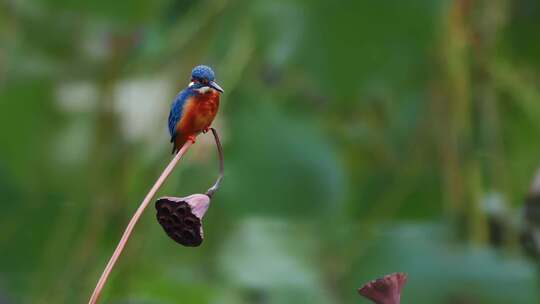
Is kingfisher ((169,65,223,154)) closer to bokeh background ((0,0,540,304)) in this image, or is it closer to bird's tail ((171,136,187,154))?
bird's tail ((171,136,187,154))

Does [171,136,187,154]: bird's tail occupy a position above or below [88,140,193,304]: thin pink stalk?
above

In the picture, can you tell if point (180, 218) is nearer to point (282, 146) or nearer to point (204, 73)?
point (204, 73)

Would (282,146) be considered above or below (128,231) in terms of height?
above

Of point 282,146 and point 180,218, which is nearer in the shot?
point 180,218

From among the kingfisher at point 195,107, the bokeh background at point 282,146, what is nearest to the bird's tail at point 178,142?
the kingfisher at point 195,107

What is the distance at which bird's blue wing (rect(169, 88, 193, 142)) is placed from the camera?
0.73ft

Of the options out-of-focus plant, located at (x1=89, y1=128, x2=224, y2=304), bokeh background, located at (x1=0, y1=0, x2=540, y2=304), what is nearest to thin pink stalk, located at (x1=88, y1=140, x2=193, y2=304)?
out-of-focus plant, located at (x1=89, y1=128, x2=224, y2=304)

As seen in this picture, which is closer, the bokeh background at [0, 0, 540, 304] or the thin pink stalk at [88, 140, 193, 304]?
the thin pink stalk at [88, 140, 193, 304]

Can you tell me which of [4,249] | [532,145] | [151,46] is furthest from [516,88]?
[4,249]

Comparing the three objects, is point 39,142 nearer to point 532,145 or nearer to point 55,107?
point 55,107

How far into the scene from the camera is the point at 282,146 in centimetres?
82

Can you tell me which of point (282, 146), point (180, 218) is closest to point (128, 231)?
point (180, 218)

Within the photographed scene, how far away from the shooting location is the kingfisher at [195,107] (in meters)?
0.21

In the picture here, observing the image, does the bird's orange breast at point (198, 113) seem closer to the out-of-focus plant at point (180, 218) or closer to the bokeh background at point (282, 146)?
the out-of-focus plant at point (180, 218)
